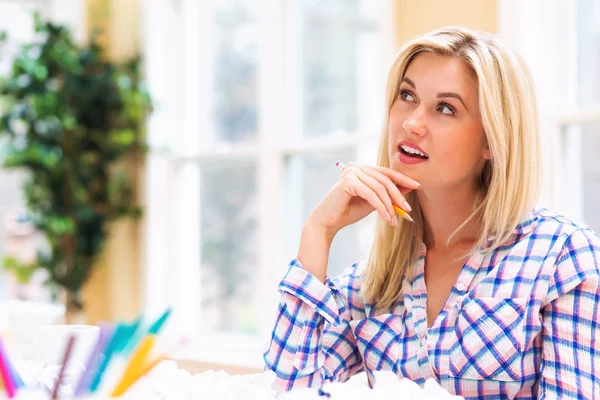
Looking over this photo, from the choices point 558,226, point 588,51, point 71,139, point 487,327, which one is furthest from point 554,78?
point 71,139

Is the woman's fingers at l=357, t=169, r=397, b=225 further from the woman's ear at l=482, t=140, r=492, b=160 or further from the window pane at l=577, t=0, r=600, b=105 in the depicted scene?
the window pane at l=577, t=0, r=600, b=105

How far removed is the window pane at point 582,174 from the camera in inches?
91.3

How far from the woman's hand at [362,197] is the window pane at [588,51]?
1.17 metres

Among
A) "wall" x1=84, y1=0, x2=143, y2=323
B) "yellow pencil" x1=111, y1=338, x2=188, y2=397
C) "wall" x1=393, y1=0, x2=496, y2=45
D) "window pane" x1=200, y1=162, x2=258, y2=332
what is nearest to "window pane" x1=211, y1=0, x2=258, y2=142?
"window pane" x1=200, y1=162, x2=258, y2=332

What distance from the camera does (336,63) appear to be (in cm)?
310

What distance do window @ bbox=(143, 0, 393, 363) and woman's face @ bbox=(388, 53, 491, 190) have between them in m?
1.22

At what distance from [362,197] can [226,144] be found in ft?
7.15

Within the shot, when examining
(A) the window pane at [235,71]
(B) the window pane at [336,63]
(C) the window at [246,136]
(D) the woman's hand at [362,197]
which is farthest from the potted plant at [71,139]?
(D) the woman's hand at [362,197]

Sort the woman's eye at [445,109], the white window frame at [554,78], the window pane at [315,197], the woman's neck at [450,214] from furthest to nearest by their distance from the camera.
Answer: the window pane at [315,197]
the white window frame at [554,78]
the woman's neck at [450,214]
the woman's eye at [445,109]

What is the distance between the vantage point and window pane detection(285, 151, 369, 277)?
117 inches

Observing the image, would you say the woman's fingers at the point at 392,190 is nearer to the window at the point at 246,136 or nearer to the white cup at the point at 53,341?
the white cup at the point at 53,341

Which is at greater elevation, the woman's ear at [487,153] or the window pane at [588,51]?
the window pane at [588,51]

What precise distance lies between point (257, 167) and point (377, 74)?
0.76 m

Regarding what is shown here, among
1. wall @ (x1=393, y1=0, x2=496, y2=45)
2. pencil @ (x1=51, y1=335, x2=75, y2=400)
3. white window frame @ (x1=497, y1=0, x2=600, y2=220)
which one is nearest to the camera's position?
pencil @ (x1=51, y1=335, x2=75, y2=400)
